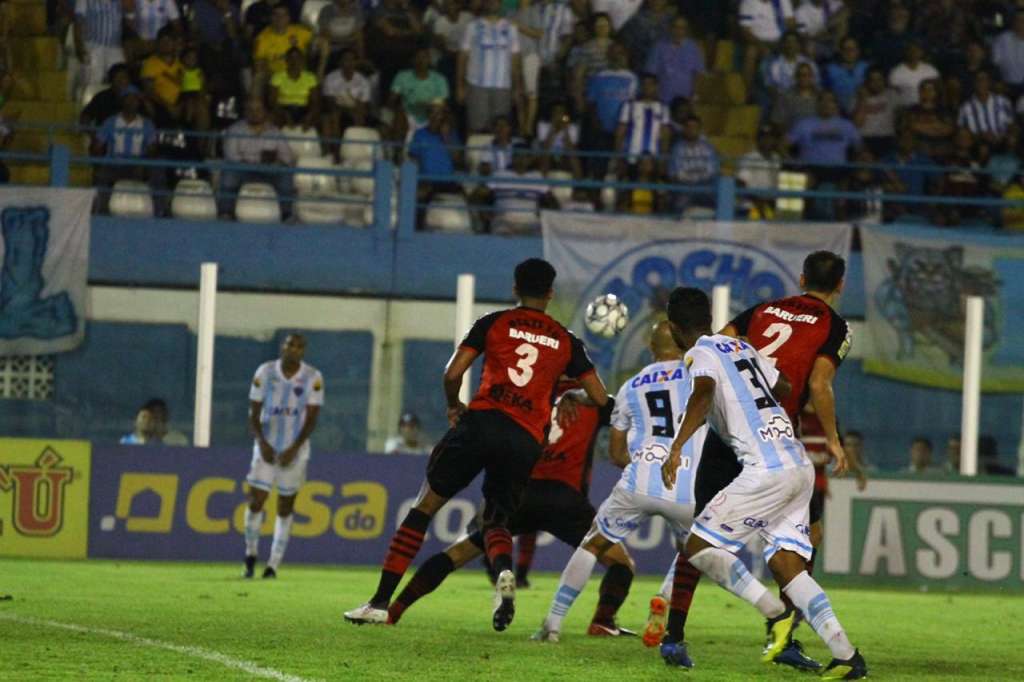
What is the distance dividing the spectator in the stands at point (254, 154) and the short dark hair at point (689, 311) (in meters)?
11.3

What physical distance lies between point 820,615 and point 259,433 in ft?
26.9

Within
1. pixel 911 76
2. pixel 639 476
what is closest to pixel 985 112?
pixel 911 76

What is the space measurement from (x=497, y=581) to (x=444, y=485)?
2.17 feet

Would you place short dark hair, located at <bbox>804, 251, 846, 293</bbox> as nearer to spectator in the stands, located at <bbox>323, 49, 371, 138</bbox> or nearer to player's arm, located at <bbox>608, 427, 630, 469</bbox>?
player's arm, located at <bbox>608, 427, 630, 469</bbox>

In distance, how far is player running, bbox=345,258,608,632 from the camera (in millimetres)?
10398

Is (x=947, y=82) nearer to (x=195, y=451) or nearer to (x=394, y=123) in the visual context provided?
(x=394, y=123)

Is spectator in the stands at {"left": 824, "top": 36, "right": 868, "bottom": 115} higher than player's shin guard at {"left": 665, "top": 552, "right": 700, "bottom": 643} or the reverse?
higher

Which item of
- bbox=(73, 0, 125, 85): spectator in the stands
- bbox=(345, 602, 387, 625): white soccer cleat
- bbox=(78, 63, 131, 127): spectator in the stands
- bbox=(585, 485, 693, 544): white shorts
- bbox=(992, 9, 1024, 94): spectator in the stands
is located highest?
bbox=(992, 9, 1024, 94): spectator in the stands

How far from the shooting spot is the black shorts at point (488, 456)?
1040 centimetres

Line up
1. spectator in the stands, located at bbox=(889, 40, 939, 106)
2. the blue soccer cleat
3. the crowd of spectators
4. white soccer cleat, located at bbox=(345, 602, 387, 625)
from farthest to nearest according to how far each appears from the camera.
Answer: spectator in the stands, located at bbox=(889, 40, 939, 106) → the crowd of spectators → white soccer cleat, located at bbox=(345, 602, 387, 625) → the blue soccer cleat

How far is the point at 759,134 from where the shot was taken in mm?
22156

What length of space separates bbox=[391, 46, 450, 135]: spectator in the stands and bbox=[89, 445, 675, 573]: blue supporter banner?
4.70m

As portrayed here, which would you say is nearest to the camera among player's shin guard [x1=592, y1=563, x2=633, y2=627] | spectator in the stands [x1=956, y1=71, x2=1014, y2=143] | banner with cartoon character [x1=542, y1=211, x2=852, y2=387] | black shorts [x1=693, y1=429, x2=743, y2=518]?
black shorts [x1=693, y1=429, x2=743, y2=518]

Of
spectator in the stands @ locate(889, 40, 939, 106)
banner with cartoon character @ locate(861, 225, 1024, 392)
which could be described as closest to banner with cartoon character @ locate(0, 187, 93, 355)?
banner with cartoon character @ locate(861, 225, 1024, 392)
